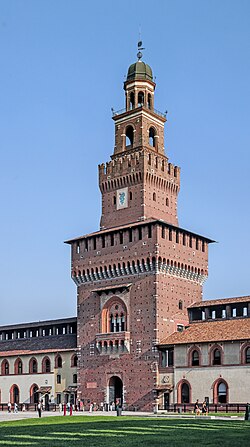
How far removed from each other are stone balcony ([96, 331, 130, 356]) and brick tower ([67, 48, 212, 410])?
0.09m

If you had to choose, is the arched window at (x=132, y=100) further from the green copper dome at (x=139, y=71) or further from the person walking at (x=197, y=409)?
the person walking at (x=197, y=409)

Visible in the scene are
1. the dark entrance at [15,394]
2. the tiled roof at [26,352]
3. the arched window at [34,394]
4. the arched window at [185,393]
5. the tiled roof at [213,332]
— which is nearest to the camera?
the tiled roof at [213,332]

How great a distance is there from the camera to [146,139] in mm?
73500

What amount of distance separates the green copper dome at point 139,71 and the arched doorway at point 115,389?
97.9ft

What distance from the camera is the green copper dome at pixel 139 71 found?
7450 cm

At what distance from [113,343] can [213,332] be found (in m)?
10.0

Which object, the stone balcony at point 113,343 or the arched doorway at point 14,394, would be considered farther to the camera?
the arched doorway at point 14,394

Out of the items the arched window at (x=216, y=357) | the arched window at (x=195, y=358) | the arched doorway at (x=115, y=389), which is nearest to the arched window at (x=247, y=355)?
the arched window at (x=216, y=357)

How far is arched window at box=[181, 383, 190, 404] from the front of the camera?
60750mm

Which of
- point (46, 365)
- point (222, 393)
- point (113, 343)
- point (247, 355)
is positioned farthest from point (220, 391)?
point (46, 365)

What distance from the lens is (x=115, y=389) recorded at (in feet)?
220

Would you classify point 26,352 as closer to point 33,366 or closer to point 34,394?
point 33,366

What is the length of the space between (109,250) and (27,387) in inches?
728

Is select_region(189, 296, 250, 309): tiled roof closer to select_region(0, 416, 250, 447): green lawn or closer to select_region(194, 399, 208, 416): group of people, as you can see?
select_region(194, 399, 208, 416): group of people
